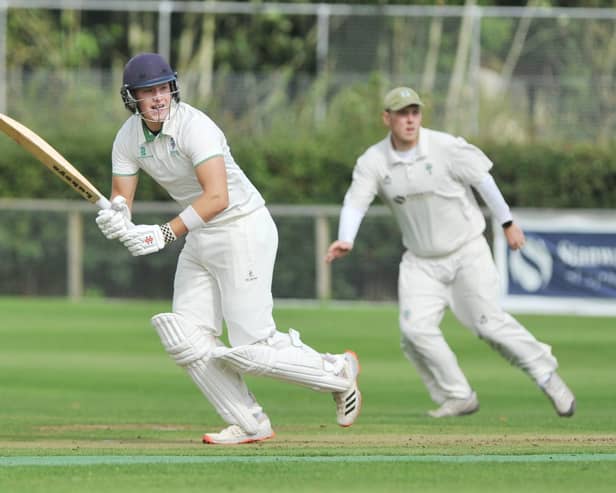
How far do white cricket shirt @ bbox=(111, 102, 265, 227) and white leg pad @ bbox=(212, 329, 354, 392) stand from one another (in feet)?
2.01

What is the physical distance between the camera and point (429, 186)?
29.2ft

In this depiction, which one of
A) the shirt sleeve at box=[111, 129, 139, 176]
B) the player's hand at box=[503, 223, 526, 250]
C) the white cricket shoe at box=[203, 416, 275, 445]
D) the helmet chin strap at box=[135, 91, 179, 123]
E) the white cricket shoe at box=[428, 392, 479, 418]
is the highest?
the helmet chin strap at box=[135, 91, 179, 123]

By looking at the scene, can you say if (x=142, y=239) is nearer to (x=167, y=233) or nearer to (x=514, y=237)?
(x=167, y=233)

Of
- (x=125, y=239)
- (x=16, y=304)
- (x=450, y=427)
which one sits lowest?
(x=16, y=304)

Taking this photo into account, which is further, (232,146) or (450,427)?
(232,146)

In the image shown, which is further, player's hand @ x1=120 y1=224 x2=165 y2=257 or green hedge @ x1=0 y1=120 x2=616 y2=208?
green hedge @ x1=0 y1=120 x2=616 y2=208

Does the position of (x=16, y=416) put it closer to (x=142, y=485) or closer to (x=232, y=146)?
(x=142, y=485)

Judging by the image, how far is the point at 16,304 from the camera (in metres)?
18.3

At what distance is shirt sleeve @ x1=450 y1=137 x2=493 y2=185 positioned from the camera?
8805 mm

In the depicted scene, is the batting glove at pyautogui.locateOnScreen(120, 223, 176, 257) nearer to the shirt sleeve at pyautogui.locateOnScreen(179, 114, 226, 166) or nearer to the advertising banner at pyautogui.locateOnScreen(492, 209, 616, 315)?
the shirt sleeve at pyautogui.locateOnScreen(179, 114, 226, 166)

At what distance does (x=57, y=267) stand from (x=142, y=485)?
13754 mm

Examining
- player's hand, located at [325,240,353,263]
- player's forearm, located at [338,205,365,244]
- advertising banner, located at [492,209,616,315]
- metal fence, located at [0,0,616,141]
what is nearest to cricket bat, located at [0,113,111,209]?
player's hand, located at [325,240,353,263]

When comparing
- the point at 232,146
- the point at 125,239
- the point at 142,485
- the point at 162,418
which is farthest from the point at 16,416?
the point at 232,146

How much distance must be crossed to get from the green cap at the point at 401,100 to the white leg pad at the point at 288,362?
1.88 m
